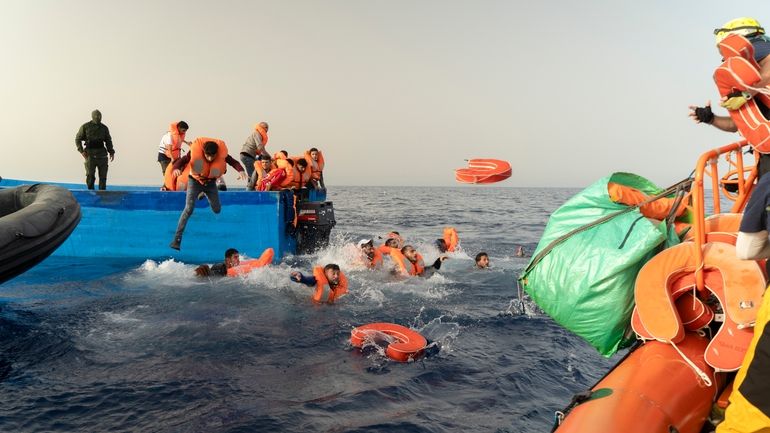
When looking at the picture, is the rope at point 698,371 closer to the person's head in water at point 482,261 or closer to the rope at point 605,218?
the rope at point 605,218

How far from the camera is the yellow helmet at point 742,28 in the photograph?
323cm

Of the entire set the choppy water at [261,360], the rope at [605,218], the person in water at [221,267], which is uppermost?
the rope at [605,218]

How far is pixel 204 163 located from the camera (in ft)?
31.9

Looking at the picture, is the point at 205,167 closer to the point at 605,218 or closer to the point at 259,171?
the point at 259,171

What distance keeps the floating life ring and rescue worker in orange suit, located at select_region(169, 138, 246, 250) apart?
528 centimetres

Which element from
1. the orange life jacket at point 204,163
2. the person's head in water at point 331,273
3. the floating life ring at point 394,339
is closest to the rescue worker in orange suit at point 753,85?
the floating life ring at point 394,339

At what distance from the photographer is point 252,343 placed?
6.34m

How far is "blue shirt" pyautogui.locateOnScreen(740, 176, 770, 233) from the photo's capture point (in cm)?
247

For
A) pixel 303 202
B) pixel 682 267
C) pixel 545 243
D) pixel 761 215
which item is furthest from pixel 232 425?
pixel 303 202

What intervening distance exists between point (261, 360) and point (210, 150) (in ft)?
17.2

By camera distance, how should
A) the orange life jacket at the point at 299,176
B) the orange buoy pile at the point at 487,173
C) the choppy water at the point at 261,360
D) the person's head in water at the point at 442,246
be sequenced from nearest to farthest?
the choppy water at the point at 261,360 → the orange buoy pile at the point at 487,173 → the orange life jacket at the point at 299,176 → the person's head in water at the point at 442,246

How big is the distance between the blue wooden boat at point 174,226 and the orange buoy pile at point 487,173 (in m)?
4.83

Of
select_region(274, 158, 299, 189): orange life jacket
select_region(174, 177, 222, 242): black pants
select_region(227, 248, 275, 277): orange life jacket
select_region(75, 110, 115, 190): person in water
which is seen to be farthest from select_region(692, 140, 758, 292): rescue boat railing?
select_region(75, 110, 115, 190): person in water

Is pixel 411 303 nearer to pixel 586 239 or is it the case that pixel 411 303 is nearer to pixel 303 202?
pixel 303 202
